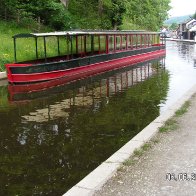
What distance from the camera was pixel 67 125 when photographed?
11336 mm

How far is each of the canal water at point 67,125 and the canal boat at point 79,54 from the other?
126 centimetres

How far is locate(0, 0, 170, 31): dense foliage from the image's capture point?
3303 cm

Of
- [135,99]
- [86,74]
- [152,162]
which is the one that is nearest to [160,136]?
[152,162]

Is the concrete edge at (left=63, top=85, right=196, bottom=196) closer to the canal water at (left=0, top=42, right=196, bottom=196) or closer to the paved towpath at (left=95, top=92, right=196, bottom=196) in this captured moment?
the paved towpath at (left=95, top=92, right=196, bottom=196)

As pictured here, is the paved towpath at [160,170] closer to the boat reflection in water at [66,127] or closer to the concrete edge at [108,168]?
the concrete edge at [108,168]

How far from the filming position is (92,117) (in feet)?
40.4

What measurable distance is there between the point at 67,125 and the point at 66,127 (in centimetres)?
23
